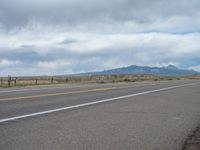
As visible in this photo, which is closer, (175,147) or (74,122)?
(175,147)

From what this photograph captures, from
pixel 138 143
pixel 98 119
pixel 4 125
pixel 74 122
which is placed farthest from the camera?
pixel 98 119

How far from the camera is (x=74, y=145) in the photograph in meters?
6.20

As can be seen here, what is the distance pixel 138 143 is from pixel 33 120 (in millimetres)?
3462

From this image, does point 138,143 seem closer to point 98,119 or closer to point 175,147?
point 175,147

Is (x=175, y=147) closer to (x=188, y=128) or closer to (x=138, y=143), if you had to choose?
(x=138, y=143)

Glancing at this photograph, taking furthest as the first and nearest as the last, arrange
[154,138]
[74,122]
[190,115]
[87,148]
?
[190,115], [74,122], [154,138], [87,148]

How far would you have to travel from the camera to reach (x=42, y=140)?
6516 mm

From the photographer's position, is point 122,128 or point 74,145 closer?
point 74,145

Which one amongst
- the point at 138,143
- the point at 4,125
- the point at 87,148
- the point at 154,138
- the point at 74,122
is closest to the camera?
the point at 87,148

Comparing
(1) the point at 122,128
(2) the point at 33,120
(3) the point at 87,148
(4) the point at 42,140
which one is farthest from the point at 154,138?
(2) the point at 33,120

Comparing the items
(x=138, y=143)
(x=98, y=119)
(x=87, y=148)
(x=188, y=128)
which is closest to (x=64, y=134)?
(x=87, y=148)

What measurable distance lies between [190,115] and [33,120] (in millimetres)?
5283

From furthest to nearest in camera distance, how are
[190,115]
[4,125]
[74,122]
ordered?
1. [190,115]
2. [74,122]
3. [4,125]

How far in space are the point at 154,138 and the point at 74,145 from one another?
1846 millimetres
